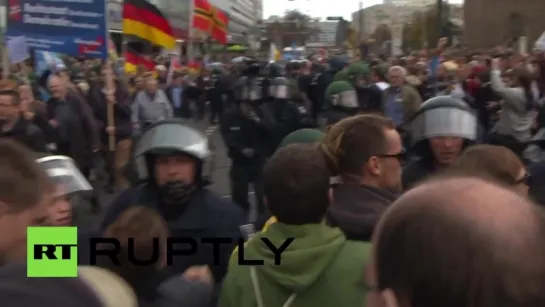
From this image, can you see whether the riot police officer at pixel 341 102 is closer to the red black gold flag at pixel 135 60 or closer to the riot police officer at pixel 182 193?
the riot police officer at pixel 182 193

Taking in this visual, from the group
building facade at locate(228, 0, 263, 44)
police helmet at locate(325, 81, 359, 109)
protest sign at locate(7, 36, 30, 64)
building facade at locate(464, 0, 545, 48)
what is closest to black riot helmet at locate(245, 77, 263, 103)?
police helmet at locate(325, 81, 359, 109)

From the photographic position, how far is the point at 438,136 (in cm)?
418

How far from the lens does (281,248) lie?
2457 mm

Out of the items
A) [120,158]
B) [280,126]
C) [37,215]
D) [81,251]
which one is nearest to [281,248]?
[81,251]

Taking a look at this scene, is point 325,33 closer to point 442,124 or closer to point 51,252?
point 442,124

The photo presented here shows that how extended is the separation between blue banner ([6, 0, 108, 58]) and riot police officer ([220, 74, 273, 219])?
1756 millimetres

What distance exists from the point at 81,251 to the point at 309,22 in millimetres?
87587

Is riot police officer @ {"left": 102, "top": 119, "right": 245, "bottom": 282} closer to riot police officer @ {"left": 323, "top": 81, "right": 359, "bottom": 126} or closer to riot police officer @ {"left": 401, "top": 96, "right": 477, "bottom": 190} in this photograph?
riot police officer @ {"left": 401, "top": 96, "right": 477, "bottom": 190}

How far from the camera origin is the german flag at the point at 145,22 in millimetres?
9930

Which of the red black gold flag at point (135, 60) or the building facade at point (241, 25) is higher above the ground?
the building facade at point (241, 25)

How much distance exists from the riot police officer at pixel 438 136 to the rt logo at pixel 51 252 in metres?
2.41

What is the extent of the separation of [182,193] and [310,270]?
3.20ft

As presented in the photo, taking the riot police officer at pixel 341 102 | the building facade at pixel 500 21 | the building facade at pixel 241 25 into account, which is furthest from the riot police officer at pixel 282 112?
the building facade at pixel 241 25

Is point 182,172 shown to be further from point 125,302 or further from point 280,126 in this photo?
point 280,126
